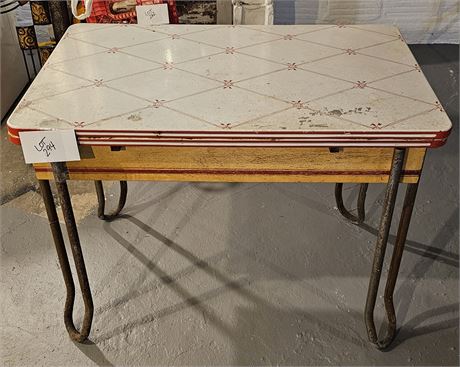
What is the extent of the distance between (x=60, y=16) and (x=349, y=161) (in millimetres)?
1767

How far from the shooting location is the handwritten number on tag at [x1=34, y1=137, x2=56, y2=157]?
1.19 m

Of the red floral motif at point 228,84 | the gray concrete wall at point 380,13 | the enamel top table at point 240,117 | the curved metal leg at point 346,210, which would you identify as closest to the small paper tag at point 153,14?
the enamel top table at point 240,117

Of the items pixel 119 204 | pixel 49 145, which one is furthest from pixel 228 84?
pixel 119 204

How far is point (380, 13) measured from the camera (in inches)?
134

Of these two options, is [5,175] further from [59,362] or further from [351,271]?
[351,271]

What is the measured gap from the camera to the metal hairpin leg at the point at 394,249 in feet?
4.13

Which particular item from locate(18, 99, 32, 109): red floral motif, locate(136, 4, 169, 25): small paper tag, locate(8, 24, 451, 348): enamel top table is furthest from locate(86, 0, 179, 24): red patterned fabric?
locate(18, 99, 32, 109): red floral motif

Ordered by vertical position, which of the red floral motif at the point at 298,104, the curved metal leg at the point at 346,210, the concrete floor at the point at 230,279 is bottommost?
the concrete floor at the point at 230,279

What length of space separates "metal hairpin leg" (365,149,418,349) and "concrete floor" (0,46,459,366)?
7 centimetres

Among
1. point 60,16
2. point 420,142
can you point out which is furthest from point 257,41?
point 60,16

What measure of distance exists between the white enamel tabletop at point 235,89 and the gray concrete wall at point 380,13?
5.71ft

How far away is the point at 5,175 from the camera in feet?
7.63

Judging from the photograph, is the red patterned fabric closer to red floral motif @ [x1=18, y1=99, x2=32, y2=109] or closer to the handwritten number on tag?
red floral motif @ [x1=18, y1=99, x2=32, y2=109]

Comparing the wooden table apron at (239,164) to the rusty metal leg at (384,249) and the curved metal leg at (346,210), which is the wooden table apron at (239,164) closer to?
the rusty metal leg at (384,249)
